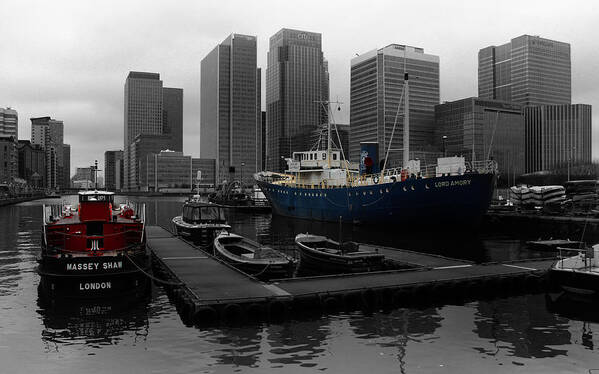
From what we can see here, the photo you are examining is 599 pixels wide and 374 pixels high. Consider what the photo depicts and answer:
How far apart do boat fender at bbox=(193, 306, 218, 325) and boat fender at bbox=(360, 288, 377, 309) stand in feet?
20.9

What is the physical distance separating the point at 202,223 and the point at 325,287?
23.8m

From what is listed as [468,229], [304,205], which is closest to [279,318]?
[468,229]

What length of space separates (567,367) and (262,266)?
15118 mm

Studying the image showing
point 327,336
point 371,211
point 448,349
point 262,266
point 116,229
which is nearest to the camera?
point 448,349

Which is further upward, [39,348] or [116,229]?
[116,229]

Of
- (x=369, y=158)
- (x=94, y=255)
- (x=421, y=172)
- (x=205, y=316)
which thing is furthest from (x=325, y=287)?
(x=369, y=158)

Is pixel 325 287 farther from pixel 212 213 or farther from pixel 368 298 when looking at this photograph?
pixel 212 213

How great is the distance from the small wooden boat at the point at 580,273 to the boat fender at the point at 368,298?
27.8 feet

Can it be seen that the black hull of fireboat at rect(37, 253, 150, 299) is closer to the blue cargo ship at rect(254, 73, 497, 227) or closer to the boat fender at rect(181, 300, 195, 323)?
the boat fender at rect(181, 300, 195, 323)

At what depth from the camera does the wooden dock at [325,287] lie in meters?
19.2

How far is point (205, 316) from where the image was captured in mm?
18578

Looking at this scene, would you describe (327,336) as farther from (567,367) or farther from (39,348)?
(39,348)

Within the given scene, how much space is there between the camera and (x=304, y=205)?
7725cm

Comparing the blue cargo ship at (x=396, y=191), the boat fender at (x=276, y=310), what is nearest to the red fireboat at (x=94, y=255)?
the boat fender at (x=276, y=310)
